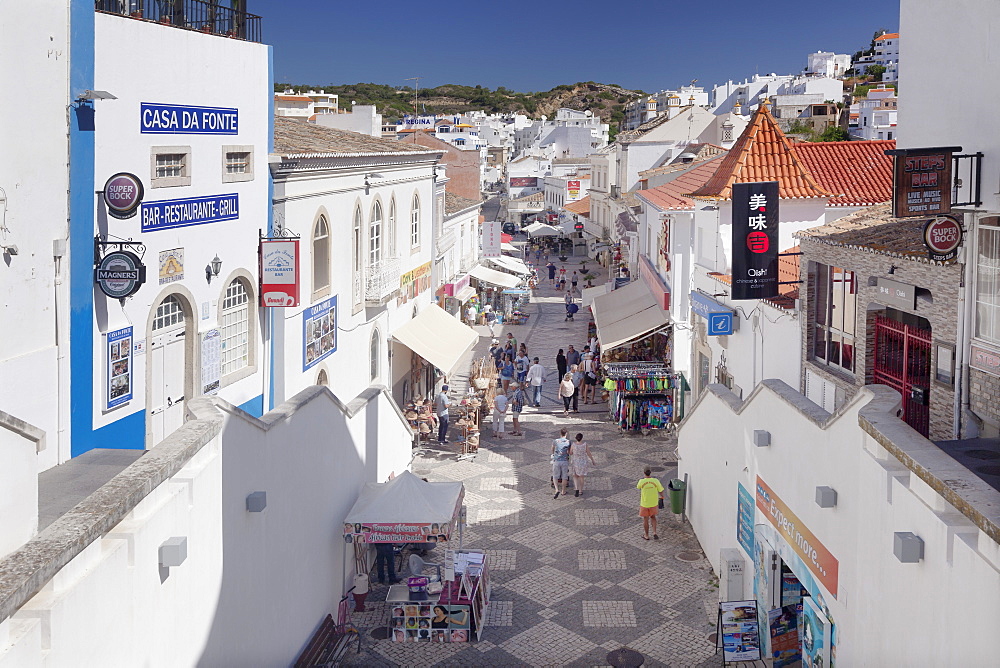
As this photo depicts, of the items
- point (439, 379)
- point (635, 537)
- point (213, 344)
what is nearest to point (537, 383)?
point (439, 379)

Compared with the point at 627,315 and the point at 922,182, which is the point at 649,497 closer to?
the point at 922,182

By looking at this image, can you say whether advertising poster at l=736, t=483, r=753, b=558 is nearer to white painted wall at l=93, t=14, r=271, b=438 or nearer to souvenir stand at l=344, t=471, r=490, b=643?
souvenir stand at l=344, t=471, r=490, b=643

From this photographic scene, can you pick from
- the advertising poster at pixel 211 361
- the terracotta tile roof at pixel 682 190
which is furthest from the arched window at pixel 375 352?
the terracotta tile roof at pixel 682 190

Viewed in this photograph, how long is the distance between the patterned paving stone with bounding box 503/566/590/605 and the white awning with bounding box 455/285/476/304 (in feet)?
69.9

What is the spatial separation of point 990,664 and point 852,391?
21.2 ft

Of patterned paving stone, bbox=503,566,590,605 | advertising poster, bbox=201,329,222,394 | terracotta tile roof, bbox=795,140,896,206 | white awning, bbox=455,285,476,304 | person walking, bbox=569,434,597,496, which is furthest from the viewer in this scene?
white awning, bbox=455,285,476,304

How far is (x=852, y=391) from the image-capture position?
1264 cm

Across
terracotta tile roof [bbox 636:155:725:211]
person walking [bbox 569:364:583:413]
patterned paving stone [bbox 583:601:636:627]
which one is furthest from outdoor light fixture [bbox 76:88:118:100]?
person walking [bbox 569:364:583:413]

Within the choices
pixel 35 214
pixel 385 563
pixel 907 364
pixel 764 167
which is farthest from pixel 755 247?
pixel 35 214

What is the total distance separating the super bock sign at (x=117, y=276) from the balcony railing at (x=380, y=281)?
992 centimetres

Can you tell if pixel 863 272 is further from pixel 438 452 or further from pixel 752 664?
pixel 438 452

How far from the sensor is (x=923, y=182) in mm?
9977

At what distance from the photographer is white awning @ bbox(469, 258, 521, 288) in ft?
136

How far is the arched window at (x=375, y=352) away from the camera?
903 inches
